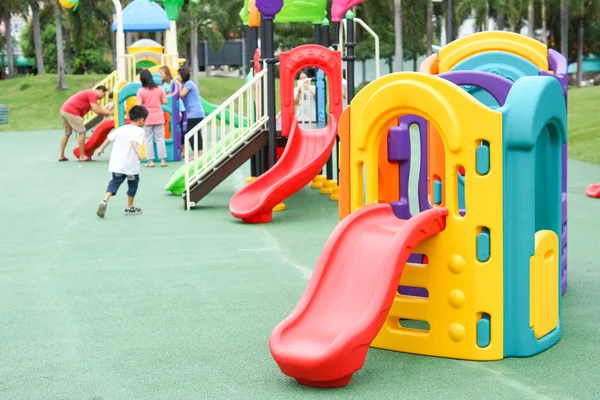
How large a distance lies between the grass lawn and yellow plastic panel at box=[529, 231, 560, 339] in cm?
1256

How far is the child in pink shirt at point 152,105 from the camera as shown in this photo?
17.2 meters

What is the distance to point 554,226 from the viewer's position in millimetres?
6219

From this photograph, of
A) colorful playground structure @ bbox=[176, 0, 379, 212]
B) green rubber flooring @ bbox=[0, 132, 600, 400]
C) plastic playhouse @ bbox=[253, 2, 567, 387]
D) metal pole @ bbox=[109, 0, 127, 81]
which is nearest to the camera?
green rubber flooring @ bbox=[0, 132, 600, 400]

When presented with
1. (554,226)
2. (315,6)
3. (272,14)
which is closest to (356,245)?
(554,226)

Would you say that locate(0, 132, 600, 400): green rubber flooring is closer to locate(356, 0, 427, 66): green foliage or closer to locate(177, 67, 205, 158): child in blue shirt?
locate(177, 67, 205, 158): child in blue shirt

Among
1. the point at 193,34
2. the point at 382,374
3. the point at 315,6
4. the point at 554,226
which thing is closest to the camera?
the point at 382,374

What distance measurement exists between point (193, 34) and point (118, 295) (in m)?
45.6

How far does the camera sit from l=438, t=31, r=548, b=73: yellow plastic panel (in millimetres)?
7617

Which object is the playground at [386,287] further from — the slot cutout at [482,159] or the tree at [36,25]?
the tree at [36,25]

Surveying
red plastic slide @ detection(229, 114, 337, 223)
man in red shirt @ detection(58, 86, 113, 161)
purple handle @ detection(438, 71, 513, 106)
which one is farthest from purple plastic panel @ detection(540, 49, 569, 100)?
man in red shirt @ detection(58, 86, 113, 161)

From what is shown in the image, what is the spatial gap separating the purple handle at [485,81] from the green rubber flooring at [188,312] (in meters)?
1.62

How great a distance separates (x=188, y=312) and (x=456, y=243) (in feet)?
7.36

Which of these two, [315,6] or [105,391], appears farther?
[315,6]

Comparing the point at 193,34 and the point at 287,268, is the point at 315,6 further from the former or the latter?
the point at 193,34
